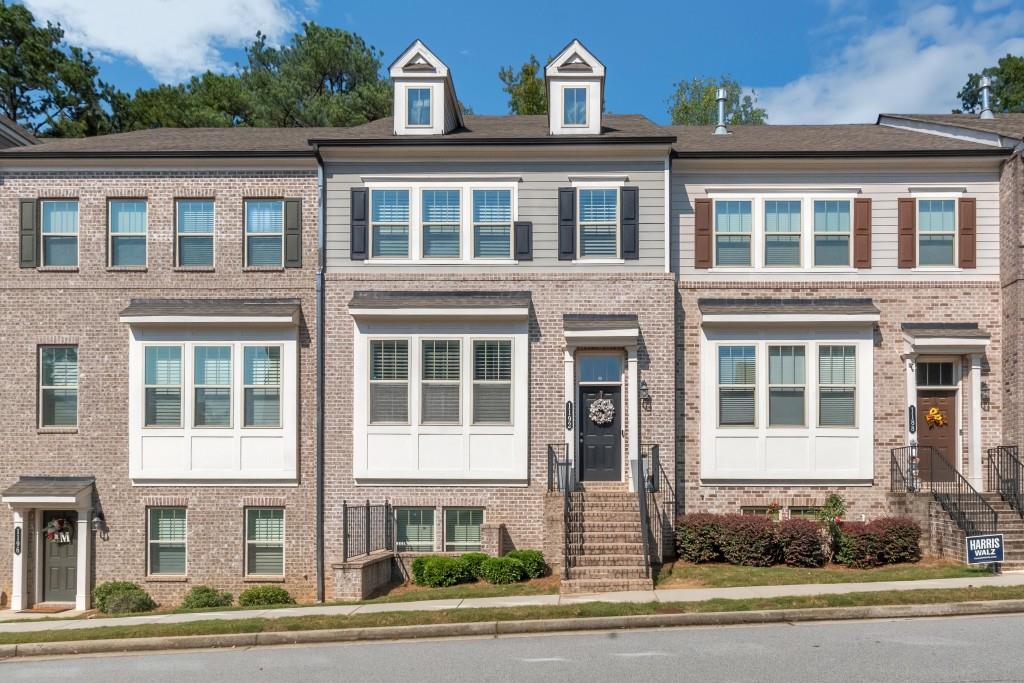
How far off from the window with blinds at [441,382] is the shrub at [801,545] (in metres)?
6.76

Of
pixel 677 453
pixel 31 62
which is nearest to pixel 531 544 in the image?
pixel 677 453

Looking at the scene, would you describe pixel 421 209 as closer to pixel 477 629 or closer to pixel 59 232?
pixel 59 232

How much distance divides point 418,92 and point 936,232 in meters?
11.3

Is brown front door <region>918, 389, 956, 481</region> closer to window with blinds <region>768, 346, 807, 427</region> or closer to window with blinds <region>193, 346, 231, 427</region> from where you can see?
window with blinds <region>768, 346, 807, 427</region>

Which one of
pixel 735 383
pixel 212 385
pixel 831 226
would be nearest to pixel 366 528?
pixel 212 385

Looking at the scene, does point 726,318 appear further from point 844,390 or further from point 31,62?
point 31,62

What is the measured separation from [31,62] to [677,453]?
34.8 m

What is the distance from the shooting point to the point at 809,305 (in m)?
17.5

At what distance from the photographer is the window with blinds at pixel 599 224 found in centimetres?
1748

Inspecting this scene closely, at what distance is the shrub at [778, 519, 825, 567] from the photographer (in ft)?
50.9

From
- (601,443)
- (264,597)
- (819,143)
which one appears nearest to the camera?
(264,597)

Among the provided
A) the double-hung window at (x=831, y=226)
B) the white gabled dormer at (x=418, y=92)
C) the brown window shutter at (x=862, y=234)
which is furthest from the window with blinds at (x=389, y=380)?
the brown window shutter at (x=862, y=234)

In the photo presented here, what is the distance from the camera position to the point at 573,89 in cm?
1783

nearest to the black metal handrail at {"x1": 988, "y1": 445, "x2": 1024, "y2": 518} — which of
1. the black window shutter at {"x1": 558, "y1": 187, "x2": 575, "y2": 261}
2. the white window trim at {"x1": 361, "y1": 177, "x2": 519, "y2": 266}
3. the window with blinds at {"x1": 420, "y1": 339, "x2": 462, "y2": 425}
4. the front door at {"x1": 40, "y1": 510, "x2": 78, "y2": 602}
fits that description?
the black window shutter at {"x1": 558, "y1": 187, "x2": 575, "y2": 261}
